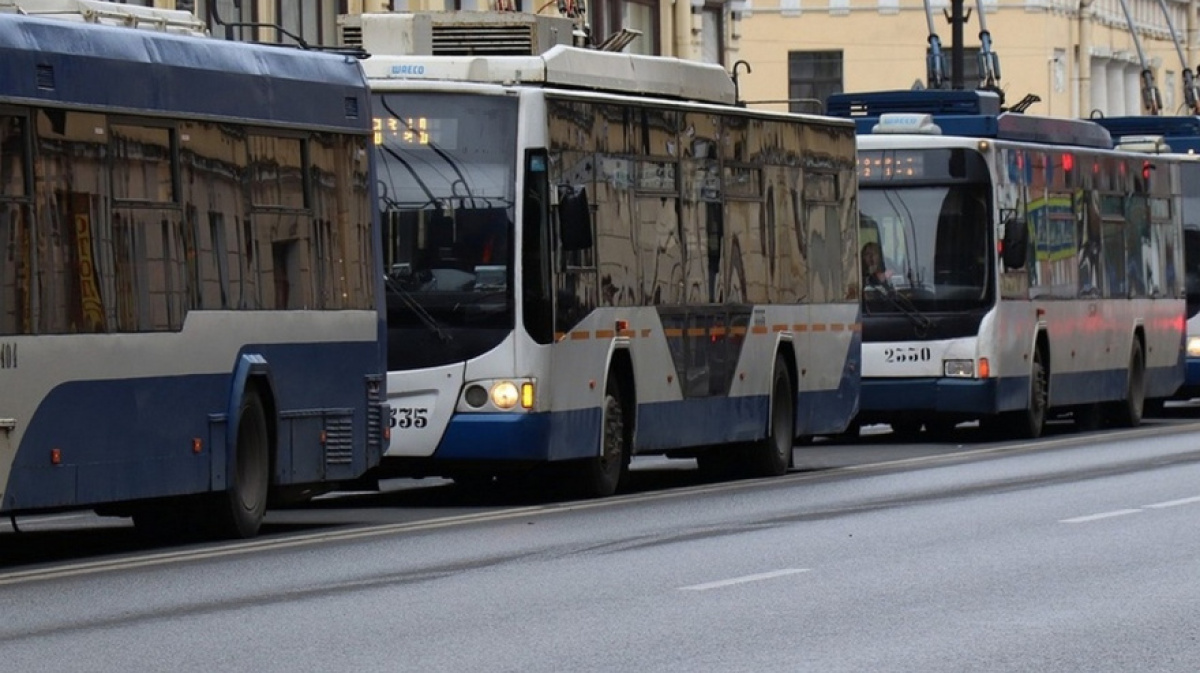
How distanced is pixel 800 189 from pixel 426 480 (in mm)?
3822

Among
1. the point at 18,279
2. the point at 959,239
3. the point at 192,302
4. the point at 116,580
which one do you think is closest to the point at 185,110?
the point at 192,302

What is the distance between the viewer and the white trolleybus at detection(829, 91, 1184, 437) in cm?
3025

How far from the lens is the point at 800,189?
25906 millimetres

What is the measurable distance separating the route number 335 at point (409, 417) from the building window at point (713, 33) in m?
35.5

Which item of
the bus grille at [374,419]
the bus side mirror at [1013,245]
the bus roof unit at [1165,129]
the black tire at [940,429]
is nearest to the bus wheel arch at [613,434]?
the bus grille at [374,419]

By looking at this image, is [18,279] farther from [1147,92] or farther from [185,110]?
[1147,92]

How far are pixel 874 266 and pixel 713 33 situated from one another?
2654 cm

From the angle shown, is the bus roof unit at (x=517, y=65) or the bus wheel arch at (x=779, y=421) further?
the bus wheel arch at (x=779, y=421)

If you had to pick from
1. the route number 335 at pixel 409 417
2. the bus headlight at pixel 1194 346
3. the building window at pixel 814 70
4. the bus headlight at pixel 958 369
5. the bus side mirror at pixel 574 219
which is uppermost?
the building window at pixel 814 70

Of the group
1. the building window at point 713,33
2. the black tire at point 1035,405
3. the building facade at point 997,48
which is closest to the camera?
the black tire at point 1035,405

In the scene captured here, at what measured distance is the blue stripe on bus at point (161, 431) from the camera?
15.6m

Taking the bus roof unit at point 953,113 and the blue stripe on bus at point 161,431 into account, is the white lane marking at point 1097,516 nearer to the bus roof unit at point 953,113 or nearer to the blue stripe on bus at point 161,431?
the blue stripe on bus at point 161,431

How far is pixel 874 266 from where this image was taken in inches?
1196

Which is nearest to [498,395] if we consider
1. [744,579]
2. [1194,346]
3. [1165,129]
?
[744,579]
